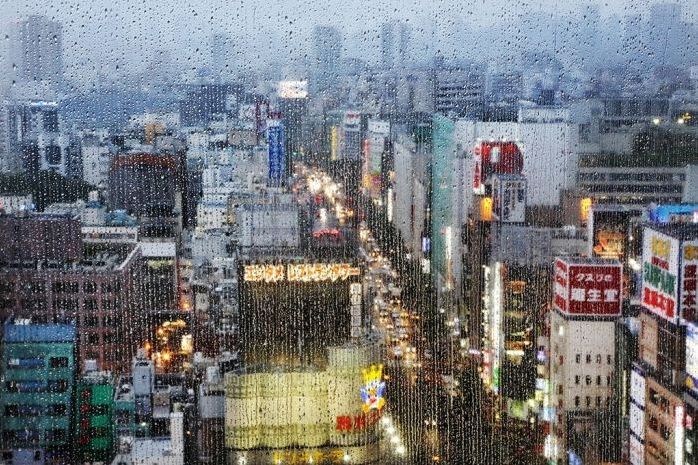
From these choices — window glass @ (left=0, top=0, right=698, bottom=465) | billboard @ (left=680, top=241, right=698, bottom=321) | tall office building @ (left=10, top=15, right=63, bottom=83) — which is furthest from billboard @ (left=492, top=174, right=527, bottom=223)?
billboard @ (left=680, top=241, right=698, bottom=321)

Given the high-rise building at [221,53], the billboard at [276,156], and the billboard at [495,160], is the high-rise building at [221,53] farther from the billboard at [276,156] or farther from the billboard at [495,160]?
the billboard at [276,156]

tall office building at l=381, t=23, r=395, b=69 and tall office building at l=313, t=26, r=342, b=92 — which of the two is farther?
tall office building at l=381, t=23, r=395, b=69

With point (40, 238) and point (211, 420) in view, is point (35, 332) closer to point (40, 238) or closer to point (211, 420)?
point (211, 420)

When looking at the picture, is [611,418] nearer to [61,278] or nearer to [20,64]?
[61,278]

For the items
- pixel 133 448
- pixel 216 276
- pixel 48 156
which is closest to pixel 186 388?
pixel 133 448

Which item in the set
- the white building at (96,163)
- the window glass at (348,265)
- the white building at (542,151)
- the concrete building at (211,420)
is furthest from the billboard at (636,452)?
the white building at (96,163)

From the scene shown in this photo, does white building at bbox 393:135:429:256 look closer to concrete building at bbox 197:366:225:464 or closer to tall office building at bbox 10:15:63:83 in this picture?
tall office building at bbox 10:15:63:83
